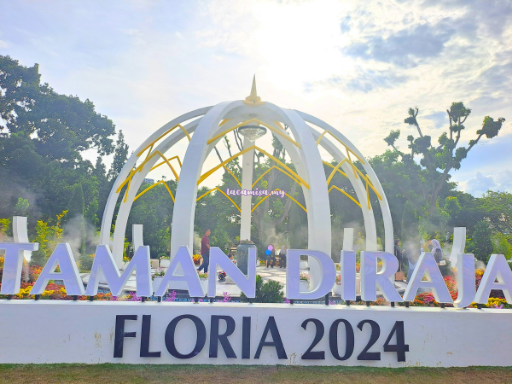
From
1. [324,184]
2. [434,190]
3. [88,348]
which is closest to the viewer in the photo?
[88,348]

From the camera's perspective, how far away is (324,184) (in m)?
11.5

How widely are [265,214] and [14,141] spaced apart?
83.4ft

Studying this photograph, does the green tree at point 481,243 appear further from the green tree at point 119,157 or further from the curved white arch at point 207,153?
the green tree at point 119,157

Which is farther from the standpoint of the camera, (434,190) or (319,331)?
(434,190)

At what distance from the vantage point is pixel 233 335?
25.3ft

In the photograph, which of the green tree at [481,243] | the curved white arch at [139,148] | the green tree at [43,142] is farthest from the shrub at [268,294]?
the green tree at [43,142]

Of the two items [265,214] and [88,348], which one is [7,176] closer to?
[265,214]

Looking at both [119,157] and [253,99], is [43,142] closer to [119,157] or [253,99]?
[119,157]

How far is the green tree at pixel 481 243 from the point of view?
2070cm

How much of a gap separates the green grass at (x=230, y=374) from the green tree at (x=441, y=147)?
31.6 m

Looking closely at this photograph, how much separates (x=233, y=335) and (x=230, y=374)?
2.57 feet

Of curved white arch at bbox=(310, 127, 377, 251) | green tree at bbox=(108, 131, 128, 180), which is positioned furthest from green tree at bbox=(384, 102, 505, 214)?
green tree at bbox=(108, 131, 128, 180)

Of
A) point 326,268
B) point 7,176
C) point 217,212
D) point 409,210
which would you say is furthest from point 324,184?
point 7,176

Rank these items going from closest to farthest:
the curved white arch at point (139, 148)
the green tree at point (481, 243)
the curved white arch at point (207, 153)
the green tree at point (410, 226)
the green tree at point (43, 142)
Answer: the curved white arch at point (207, 153) → the curved white arch at point (139, 148) → the green tree at point (481, 243) → the green tree at point (410, 226) → the green tree at point (43, 142)
